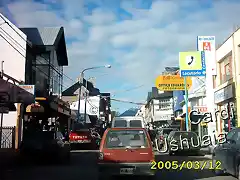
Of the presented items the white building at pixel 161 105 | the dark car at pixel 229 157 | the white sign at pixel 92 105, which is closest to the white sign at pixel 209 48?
the dark car at pixel 229 157

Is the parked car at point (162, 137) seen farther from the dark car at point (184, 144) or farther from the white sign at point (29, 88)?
the white sign at point (29, 88)

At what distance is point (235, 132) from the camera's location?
1261cm

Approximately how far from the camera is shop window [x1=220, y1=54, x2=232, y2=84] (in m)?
27.9

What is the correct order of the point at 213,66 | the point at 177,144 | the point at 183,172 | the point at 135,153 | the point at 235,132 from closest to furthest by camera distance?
the point at 135,153, the point at 235,132, the point at 183,172, the point at 177,144, the point at 213,66

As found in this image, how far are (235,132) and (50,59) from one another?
2317 centimetres

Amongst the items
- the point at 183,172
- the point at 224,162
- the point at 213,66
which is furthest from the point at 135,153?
the point at 213,66

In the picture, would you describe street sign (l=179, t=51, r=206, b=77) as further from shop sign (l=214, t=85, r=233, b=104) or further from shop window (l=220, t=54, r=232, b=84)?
shop sign (l=214, t=85, r=233, b=104)

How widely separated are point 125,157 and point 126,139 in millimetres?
755

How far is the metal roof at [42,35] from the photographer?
3316cm

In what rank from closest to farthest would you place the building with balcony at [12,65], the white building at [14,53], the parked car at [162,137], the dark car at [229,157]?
1. the dark car at [229,157]
2. the building with balcony at [12,65]
3. the parked car at [162,137]
4. the white building at [14,53]

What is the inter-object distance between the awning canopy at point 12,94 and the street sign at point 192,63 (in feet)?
41.8

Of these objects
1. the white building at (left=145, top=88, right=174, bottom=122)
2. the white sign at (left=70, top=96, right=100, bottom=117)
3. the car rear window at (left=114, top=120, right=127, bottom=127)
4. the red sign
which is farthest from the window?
the white building at (left=145, top=88, right=174, bottom=122)

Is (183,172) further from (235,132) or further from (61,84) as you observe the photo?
(61,84)

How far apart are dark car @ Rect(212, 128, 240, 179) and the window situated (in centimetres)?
1482
